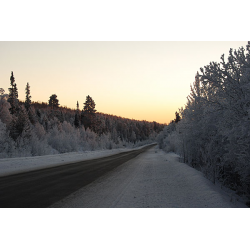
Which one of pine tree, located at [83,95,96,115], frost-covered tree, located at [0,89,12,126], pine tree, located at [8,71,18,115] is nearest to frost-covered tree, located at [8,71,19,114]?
pine tree, located at [8,71,18,115]

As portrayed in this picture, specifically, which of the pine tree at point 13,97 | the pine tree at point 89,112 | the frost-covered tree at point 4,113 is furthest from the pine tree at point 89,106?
the frost-covered tree at point 4,113

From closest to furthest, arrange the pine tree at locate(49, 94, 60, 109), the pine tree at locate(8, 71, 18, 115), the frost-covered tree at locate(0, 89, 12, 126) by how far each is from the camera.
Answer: the frost-covered tree at locate(0, 89, 12, 126), the pine tree at locate(8, 71, 18, 115), the pine tree at locate(49, 94, 60, 109)

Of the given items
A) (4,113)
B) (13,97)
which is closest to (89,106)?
(13,97)

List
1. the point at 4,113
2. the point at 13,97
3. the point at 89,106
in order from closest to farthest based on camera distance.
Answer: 1. the point at 4,113
2. the point at 13,97
3. the point at 89,106

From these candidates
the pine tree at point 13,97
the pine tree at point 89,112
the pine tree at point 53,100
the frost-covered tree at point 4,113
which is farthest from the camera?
the pine tree at point 53,100

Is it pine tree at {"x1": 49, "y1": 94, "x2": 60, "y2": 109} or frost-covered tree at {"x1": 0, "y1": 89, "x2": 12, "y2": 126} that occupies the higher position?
pine tree at {"x1": 49, "y1": 94, "x2": 60, "y2": 109}

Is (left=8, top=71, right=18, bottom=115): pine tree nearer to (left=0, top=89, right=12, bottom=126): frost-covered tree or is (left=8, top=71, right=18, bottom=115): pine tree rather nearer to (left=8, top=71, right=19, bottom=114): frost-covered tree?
(left=8, top=71, right=19, bottom=114): frost-covered tree

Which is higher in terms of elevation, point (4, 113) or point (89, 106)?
point (89, 106)

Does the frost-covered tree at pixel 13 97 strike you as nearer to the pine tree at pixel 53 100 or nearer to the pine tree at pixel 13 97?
the pine tree at pixel 13 97

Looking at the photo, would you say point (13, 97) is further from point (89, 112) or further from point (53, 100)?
point (53, 100)

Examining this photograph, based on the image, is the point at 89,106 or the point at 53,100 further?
the point at 53,100
